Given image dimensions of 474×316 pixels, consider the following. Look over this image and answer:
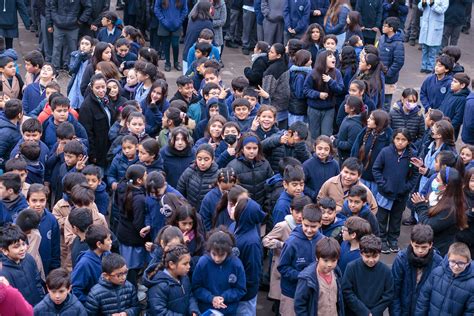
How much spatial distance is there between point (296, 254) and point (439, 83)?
5234mm

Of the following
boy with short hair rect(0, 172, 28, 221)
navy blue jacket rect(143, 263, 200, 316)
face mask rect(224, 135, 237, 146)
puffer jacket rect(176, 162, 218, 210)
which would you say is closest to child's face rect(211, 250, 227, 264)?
navy blue jacket rect(143, 263, 200, 316)

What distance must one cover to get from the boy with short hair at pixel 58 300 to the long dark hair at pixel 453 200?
3714 millimetres

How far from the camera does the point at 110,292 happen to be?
6703 mm

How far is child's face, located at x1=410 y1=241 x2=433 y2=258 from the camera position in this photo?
7.43 metres

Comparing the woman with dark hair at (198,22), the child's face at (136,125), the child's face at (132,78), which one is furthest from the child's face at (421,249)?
the woman with dark hair at (198,22)

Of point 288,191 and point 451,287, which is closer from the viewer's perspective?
point 451,287

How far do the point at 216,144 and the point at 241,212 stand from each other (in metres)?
2.14

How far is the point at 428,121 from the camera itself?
10.3 metres

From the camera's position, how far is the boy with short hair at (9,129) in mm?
9328

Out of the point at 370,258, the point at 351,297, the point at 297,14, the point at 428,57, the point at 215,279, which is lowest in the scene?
the point at 351,297

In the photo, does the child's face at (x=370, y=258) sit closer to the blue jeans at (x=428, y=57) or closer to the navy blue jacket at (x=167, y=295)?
the navy blue jacket at (x=167, y=295)

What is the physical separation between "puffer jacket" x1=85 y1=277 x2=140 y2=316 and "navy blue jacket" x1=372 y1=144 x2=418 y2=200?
392 centimetres

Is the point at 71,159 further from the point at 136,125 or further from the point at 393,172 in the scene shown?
the point at 393,172

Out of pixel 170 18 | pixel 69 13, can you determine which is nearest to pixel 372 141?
pixel 170 18
